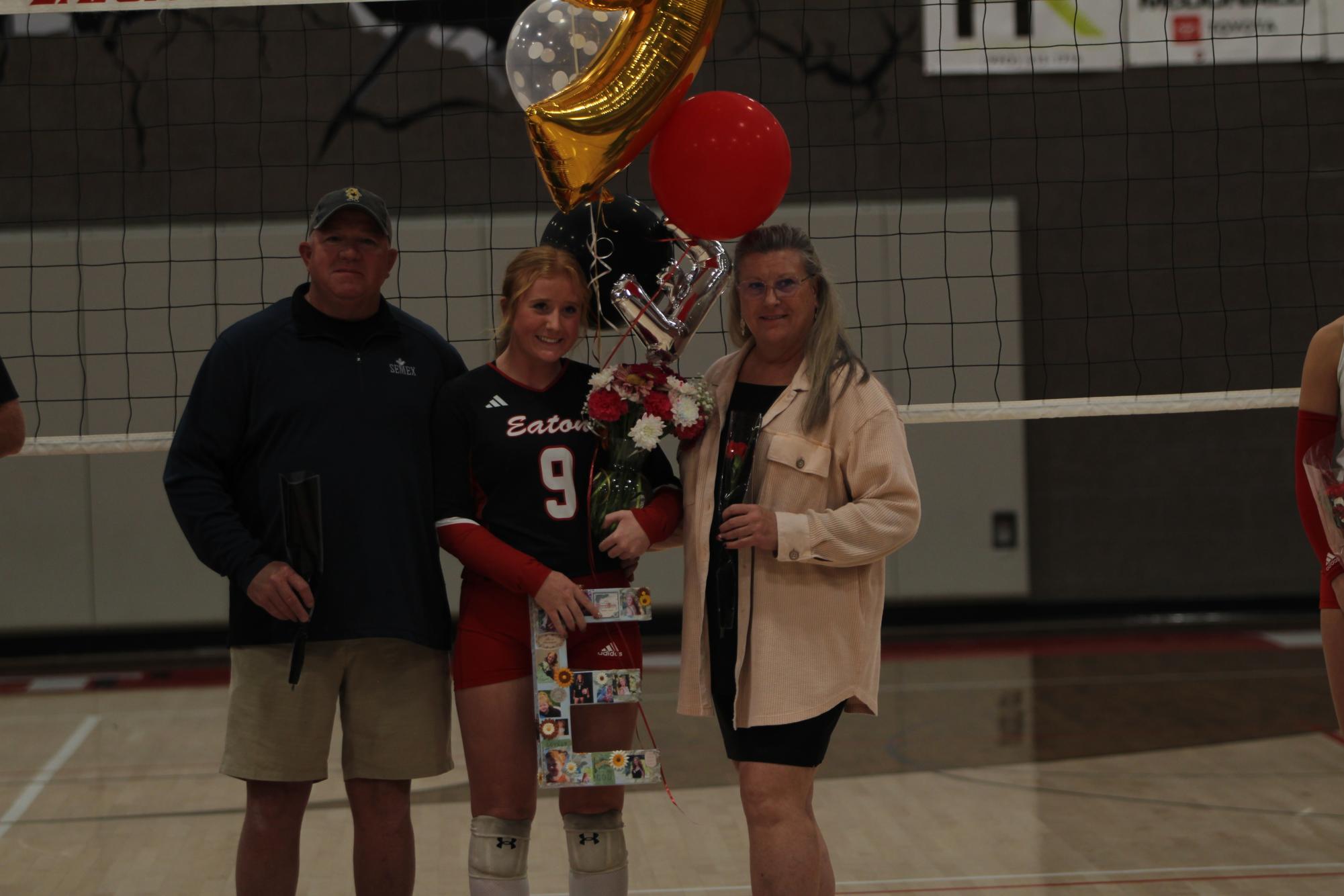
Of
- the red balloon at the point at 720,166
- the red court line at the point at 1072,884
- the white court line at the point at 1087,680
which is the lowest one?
the red court line at the point at 1072,884

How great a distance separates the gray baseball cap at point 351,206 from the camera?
284 cm

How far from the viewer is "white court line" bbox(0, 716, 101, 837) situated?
4.62m

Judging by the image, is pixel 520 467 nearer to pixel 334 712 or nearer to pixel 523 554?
pixel 523 554

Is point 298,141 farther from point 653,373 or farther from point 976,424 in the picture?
point 653,373

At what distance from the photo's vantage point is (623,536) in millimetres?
2668

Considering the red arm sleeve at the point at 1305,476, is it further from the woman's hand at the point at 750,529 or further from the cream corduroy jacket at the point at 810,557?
the woman's hand at the point at 750,529

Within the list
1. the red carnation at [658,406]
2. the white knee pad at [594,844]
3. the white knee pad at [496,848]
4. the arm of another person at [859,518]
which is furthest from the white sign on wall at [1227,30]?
the white knee pad at [496,848]

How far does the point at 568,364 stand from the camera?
2914mm

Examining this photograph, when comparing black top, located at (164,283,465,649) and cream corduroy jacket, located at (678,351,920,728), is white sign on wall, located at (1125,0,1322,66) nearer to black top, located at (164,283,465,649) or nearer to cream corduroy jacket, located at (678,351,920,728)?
cream corduroy jacket, located at (678,351,920,728)

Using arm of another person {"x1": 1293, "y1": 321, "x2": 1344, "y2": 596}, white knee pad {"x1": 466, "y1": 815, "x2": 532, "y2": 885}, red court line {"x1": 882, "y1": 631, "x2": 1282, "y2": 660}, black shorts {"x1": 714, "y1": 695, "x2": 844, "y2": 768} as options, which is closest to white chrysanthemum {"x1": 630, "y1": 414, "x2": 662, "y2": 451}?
black shorts {"x1": 714, "y1": 695, "x2": 844, "y2": 768}

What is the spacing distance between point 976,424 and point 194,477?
5.81m

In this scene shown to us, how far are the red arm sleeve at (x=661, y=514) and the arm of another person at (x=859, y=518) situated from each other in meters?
0.17

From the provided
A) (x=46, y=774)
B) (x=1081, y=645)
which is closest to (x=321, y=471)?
(x=46, y=774)

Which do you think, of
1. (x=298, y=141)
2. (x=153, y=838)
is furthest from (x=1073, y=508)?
(x=153, y=838)
